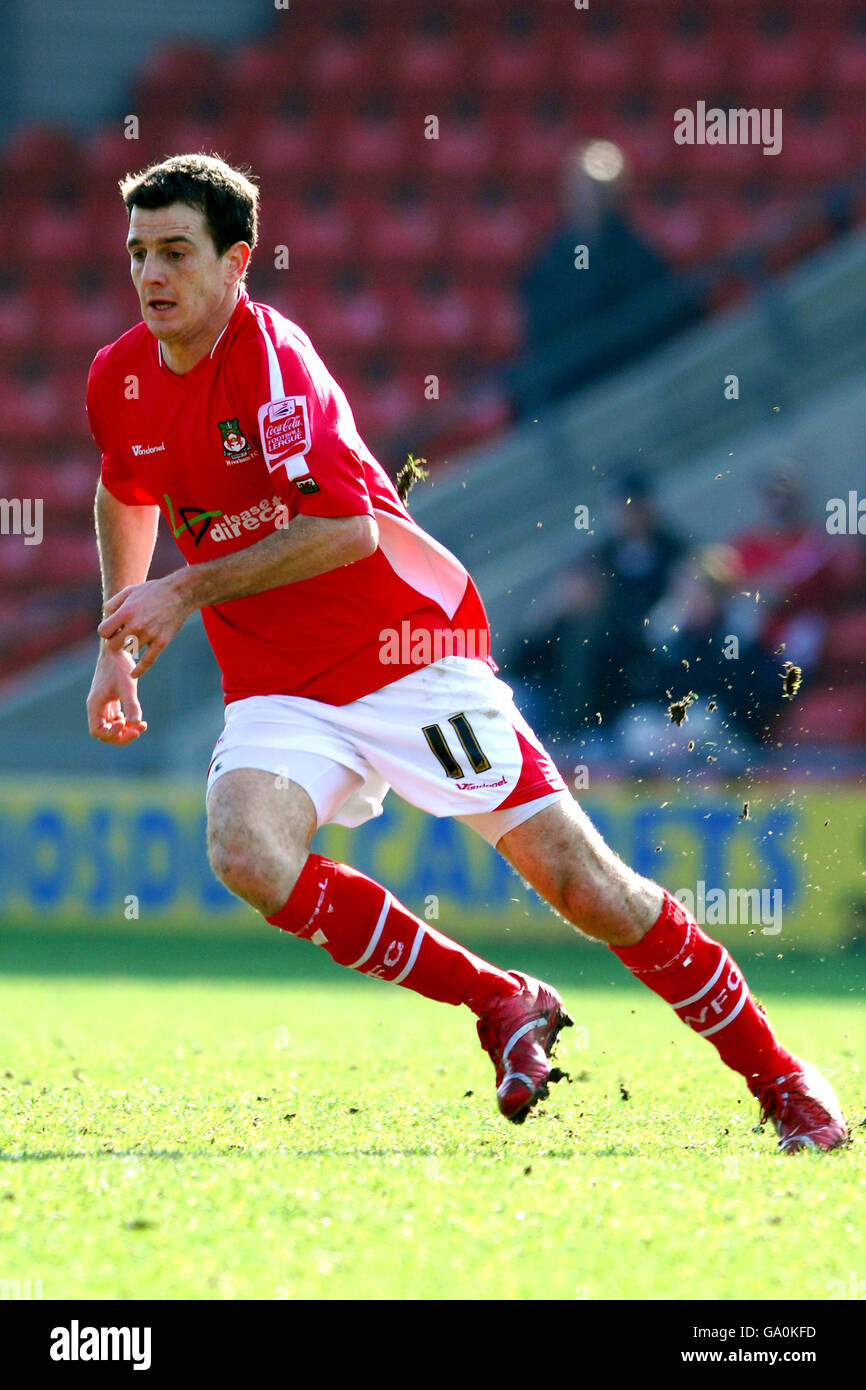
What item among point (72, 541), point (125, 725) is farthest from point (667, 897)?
point (72, 541)

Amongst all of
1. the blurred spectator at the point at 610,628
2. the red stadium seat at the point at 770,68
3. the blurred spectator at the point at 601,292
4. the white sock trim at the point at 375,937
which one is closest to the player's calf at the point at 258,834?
the white sock trim at the point at 375,937

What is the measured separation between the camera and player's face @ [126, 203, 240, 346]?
4012mm

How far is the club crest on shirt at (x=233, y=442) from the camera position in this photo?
4082 millimetres

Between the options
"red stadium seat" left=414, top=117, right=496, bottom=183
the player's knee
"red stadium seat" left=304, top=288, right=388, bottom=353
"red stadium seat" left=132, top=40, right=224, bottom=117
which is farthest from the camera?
"red stadium seat" left=132, top=40, right=224, bottom=117

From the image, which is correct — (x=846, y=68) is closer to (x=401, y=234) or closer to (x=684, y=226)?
(x=684, y=226)

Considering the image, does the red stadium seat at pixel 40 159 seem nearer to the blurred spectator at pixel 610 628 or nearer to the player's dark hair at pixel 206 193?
the blurred spectator at pixel 610 628

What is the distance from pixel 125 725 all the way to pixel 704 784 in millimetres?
5805

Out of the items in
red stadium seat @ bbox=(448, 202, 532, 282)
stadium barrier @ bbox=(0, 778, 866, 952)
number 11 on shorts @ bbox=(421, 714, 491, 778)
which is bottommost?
stadium barrier @ bbox=(0, 778, 866, 952)

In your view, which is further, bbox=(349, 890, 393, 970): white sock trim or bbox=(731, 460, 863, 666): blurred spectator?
bbox=(731, 460, 863, 666): blurred spectator

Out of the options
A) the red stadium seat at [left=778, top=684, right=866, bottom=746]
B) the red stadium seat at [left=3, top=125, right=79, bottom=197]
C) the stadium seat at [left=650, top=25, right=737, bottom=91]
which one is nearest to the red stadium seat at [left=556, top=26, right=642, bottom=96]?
the stadium seat at [left=650, top=25, right=737, bottom=91]

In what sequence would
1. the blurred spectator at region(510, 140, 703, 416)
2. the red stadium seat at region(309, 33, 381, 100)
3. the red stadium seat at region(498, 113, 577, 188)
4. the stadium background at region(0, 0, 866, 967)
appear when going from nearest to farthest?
the stadium background at region(0, 0, 866, 967), the blurred spectator at region(510, 140, 703, 416), the red stadium seat at region(498, 113, 577, 188), the red stadium seat at region(309, 33, 381, 100)

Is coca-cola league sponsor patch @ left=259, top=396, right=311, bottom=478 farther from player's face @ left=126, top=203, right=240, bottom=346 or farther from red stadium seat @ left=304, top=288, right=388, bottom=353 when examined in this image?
red stadium seat @ left=304, top=288, right=388, bottom=353

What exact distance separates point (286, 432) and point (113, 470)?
67 centimetres
